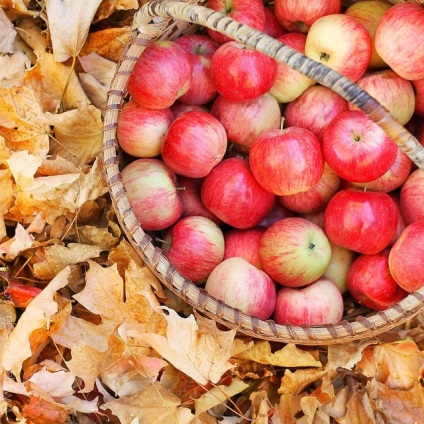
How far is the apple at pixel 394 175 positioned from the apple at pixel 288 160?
13cm

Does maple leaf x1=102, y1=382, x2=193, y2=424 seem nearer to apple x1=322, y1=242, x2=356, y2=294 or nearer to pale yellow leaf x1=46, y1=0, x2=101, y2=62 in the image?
apple x1=322, y1=242, x2=356, y2=294

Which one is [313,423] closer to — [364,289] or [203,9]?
[364,289]

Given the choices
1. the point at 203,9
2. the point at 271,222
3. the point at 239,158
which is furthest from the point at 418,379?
the point at 203,9

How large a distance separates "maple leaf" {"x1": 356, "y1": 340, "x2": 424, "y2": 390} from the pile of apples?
10cm

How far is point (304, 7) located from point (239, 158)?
34 centimetres

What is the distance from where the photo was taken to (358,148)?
118 cm

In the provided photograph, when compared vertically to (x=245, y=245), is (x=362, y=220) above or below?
above

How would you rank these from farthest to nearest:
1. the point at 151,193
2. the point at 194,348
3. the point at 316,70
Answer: the point at 151,193 → the point at 194,348 → the point at 316,70

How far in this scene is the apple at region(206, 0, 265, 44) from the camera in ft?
4.19

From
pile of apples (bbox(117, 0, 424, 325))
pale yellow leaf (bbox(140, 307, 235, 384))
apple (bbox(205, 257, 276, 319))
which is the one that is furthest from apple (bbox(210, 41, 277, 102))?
pale yellow leaf (bbox(140, 307, 235, 384))

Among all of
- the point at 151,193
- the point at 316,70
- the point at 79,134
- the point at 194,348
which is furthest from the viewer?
the point at 79,134

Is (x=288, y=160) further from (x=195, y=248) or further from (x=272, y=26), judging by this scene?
(x=272, y=26)

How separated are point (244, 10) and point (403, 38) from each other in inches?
12.5

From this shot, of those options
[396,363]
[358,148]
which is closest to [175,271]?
[358,148]
